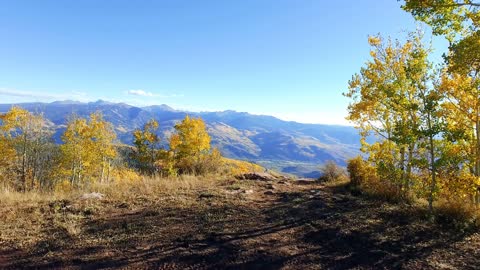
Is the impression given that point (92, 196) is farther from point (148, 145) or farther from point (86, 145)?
point (148, 145)

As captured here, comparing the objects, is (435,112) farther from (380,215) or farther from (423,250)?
(423,250)

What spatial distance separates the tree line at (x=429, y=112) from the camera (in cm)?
927

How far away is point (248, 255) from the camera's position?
25.1ft

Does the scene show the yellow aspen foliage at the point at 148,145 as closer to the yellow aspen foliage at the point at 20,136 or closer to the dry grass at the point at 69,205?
the yellow aspen foliage at the point at 20,136

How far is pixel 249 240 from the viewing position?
8.61 metres

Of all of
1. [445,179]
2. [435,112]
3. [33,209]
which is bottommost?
[33,209]

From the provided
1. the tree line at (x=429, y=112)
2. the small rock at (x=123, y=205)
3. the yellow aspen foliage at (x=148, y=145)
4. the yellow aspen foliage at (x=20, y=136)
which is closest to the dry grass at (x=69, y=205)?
the small rock at (x=123, y=205)

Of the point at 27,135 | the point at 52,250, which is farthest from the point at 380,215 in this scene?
the point at 27,135

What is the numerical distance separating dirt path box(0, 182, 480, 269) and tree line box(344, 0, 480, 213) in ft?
5.69

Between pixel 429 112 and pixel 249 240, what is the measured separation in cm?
838

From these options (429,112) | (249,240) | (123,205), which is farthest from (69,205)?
(429,112)

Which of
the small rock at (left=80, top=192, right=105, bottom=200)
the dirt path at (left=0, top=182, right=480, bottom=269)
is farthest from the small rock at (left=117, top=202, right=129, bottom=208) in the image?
the small rock at (left=80, top=192, right=105, bottom=200)

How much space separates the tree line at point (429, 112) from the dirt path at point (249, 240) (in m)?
1.74

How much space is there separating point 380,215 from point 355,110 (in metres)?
8.28
